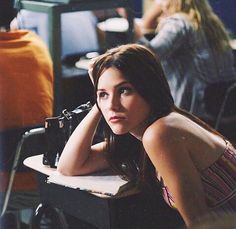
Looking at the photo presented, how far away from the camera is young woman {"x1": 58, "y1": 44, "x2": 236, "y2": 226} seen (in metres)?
1.56

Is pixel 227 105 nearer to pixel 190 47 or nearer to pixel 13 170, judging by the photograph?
pixel 190 47

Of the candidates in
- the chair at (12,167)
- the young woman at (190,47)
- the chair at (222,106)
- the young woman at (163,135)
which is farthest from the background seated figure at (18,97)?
the chair at (222,106)

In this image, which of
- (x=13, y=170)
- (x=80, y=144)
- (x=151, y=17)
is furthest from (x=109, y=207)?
(x=151, y=17)

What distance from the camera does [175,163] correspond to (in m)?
1.55

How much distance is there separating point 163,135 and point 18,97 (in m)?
0.72

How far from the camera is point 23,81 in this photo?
6.97ft

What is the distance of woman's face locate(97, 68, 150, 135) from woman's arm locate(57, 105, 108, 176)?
120 mm

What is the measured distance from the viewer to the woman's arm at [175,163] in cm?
155

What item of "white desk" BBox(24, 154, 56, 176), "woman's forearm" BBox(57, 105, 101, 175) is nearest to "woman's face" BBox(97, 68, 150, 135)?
"woman's forearm" BBox(57, 105, 101, 175)

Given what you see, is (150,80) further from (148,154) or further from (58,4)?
(58,4)

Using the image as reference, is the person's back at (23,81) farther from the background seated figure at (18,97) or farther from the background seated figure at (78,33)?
the background seated figure at (78,33)

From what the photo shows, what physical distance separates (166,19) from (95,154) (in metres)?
1.06

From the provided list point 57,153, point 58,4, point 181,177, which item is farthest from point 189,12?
point 181,177

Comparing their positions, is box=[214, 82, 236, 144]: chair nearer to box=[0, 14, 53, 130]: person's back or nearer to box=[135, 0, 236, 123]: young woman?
box=[135, 0, 236, 123]: young woman
